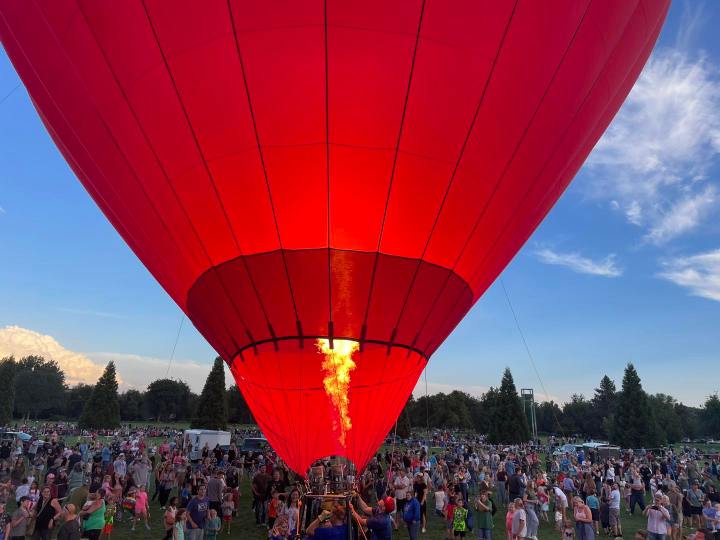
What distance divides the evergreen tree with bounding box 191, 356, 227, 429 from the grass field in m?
33.0

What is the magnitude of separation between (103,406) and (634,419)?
49231 millimetres

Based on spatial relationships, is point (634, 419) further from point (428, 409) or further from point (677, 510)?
point (677, 510)

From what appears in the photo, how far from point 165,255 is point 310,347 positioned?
2.07 meters

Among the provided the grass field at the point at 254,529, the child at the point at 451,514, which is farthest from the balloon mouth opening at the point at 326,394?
the grass field at the point at 254,529

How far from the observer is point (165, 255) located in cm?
585

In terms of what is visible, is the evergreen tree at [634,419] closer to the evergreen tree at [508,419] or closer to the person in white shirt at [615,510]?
the evergreen tree at [508,419]

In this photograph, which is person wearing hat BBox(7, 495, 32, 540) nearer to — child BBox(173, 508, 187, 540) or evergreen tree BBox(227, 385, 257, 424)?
child BBox(173, 508, 187, 540)

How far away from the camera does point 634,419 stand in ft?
156

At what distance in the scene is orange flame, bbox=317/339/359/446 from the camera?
501 cm

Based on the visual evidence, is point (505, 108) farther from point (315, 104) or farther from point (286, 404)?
point (286, 404)

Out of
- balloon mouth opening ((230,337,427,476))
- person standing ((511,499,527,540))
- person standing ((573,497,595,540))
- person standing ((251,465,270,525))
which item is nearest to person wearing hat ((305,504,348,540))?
balloon mouth opening ((230,337,427,476))

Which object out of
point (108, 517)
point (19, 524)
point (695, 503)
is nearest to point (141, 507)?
point (108, 517)

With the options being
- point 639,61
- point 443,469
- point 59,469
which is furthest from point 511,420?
point 639,61

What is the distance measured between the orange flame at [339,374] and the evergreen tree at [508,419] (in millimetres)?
44663
